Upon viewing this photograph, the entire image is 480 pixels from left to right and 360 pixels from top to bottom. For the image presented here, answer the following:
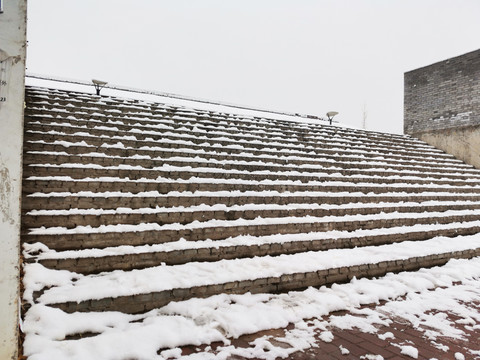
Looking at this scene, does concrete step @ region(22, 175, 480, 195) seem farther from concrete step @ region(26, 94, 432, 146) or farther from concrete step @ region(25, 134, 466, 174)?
concrete step @ region(26, 94, 432, 146)

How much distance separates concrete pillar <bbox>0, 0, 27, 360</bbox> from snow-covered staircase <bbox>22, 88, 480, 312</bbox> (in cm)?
76

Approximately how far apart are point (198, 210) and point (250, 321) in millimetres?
1985

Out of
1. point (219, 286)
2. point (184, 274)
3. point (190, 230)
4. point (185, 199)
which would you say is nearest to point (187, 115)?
point (185, 199)

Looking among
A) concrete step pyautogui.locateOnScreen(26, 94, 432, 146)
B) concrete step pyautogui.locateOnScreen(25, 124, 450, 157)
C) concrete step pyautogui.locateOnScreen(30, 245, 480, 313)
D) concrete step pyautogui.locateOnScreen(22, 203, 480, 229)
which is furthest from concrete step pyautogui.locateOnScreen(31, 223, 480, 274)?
concrete step pyautogui.locateOnScreen(26, 94, 432, 146)

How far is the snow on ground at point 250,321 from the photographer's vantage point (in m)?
2.40

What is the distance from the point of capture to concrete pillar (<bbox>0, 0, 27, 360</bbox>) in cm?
200

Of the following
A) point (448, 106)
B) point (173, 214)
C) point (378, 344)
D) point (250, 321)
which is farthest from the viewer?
point (448, 106)

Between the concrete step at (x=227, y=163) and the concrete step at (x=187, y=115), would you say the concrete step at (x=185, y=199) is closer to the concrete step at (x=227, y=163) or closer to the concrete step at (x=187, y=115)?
the concrete step at (x=227, y=163)

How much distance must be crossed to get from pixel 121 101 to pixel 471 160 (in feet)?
33.8

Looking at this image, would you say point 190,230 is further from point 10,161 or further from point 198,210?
point 10,161

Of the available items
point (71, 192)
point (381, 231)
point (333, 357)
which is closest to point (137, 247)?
point (71, 192)

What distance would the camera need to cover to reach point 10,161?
6.70ft

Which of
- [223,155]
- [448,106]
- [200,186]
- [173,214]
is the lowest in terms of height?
[173,214]

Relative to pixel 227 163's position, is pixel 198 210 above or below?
below
